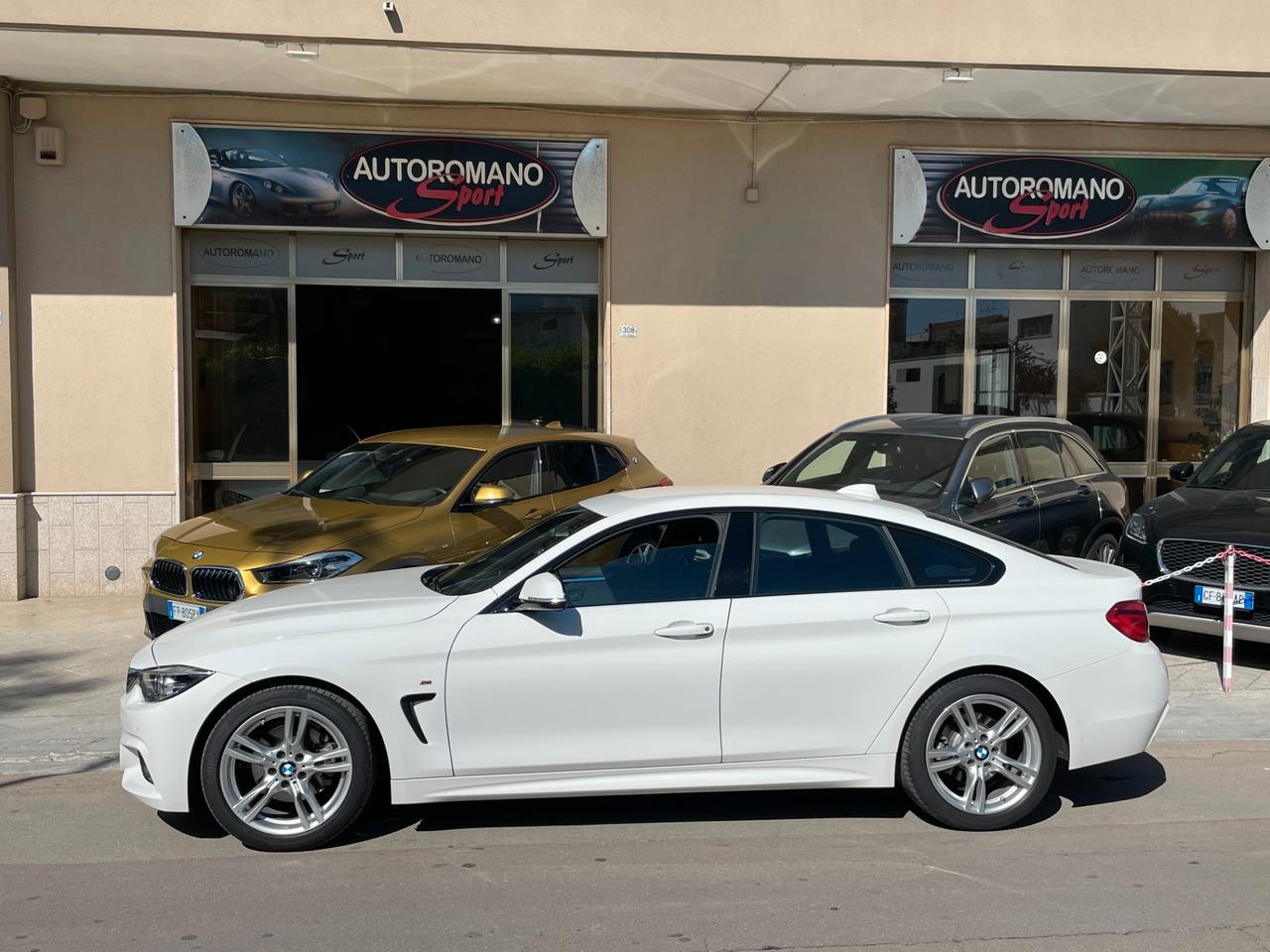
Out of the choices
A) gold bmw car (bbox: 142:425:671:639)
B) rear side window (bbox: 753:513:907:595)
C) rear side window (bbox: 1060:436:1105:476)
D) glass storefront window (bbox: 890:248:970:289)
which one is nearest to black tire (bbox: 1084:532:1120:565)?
rear side window (bbox: 1060:436:1105:476)

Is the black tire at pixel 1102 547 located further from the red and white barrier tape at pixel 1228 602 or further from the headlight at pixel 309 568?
the headlight at pixel 309 568

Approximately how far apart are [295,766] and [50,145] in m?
8.57

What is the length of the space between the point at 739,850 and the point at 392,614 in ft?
5.77

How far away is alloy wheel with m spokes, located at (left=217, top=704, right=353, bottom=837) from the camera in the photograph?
4910 millimetres

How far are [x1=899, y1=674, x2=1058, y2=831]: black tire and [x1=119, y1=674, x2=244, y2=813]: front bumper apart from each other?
9.33ft

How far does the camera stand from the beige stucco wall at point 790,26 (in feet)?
31.7

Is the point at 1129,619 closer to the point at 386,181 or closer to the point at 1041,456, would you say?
the point at 1041,456

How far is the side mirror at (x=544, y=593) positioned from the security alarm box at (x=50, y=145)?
8635 mm

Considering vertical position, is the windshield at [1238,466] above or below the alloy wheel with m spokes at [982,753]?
above

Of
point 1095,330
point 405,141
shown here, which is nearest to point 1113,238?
point 1095,330

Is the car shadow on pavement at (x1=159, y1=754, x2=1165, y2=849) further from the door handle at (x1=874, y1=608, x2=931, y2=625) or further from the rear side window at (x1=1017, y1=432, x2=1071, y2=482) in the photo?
the rear side window at (x1=1017, y1=432, x2=1071, y2=482)

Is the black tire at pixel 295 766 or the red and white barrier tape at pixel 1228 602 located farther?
the red and white barrier tape at pixel 1228 602

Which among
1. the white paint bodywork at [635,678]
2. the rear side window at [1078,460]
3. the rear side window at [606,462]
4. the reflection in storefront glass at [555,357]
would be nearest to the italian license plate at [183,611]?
the white paint bodywork at [635,678]

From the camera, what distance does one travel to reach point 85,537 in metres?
11.4
